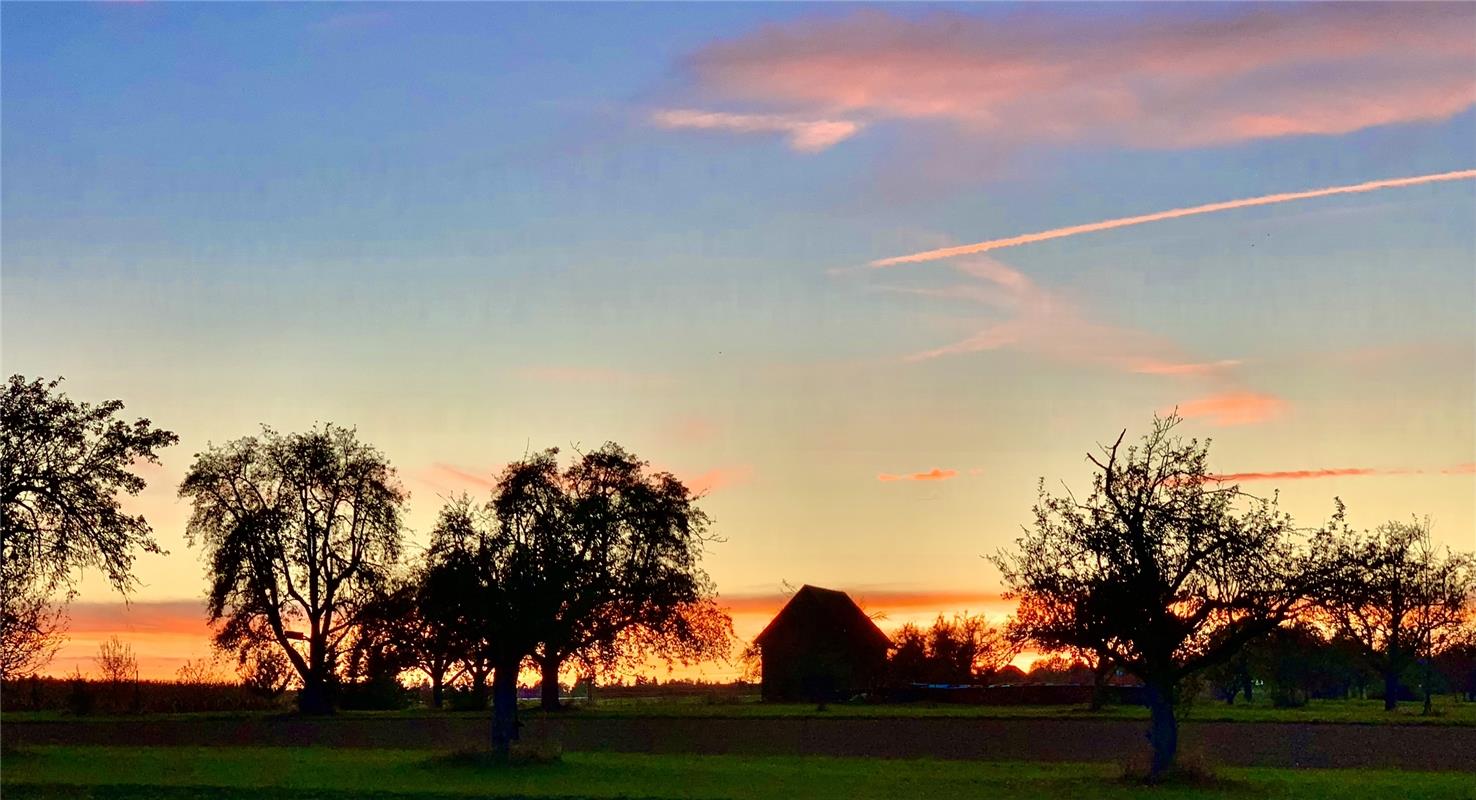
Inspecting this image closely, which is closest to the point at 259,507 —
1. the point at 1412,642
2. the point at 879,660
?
the point at 879,660

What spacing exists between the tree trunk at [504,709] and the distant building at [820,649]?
59.8 m

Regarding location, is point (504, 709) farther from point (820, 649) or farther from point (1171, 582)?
point (820, 649)

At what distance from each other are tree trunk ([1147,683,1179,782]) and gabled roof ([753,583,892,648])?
248 feet

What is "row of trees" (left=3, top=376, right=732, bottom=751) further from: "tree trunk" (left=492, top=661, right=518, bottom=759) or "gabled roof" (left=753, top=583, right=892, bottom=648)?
"gabled roof" (left=753, top=583, right=892, bottom=648)

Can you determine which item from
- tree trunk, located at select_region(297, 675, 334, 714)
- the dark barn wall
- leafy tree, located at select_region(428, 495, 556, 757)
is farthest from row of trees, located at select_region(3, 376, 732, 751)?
the dark barn wall

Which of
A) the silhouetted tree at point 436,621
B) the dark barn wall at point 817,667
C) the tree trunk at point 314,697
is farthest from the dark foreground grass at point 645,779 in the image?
the dark barn wall at point 817,667

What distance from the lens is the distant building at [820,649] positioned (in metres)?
105

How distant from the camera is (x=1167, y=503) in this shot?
117 ft

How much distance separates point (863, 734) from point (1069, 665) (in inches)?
725

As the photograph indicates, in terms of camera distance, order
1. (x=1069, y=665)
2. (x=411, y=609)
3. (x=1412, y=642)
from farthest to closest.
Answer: (x=1412, y=642) → (x=411, y=609) → (x=1069, y=665)

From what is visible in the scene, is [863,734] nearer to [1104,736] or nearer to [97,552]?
[1104,736]

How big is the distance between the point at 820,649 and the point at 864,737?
54.9 meters

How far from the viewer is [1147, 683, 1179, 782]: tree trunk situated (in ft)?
113

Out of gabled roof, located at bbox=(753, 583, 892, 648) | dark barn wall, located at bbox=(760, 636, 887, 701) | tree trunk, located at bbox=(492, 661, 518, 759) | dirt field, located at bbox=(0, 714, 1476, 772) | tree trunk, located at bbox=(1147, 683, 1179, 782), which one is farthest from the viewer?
gabled roof, located at bbox=(753, 583, 892, 648)
